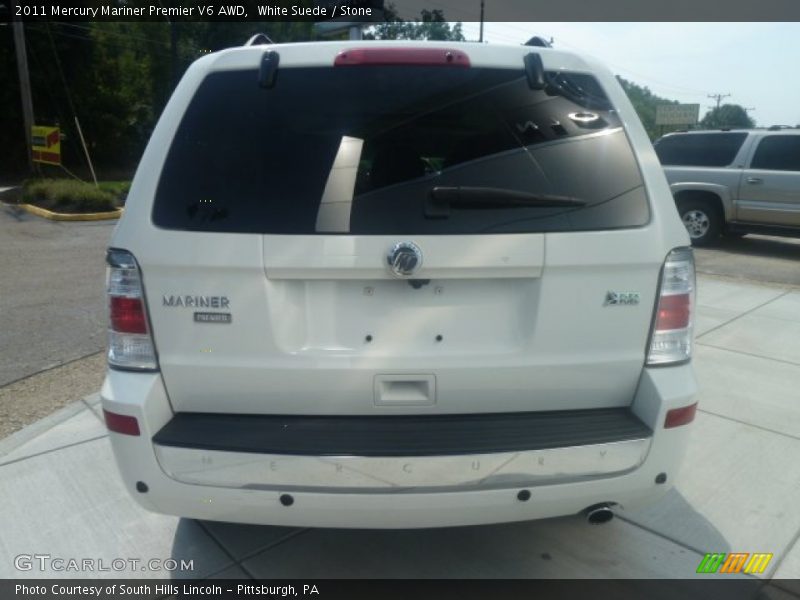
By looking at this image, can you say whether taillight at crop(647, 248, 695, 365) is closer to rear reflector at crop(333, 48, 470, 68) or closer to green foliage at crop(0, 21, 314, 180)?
rear reflector at crop(333, 48, 470, 68)

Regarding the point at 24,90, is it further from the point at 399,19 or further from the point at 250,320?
the point at 250,320

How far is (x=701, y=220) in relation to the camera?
11.4m

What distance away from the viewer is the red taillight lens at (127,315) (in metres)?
2.18

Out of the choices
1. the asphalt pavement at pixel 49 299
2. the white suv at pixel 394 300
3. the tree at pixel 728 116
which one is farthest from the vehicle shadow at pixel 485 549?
the tree at pixel 728 116

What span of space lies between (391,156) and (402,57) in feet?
1.17

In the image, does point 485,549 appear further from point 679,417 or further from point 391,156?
point 391,156

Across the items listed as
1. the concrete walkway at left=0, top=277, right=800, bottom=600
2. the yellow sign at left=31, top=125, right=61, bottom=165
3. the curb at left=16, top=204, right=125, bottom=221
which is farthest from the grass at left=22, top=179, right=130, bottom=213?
the concrete walkway at left=0, top=277, right=800, bottom=600

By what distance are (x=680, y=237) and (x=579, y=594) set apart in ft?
4.81

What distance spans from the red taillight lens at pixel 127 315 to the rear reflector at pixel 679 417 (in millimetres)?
1825

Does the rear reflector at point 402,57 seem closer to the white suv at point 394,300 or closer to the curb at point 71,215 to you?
the white suv at point 394,300

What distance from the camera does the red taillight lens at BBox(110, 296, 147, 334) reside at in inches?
85.9

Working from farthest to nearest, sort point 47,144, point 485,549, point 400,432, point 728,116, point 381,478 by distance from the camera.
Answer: point 728,116 < point 47,144 < point 485,549 < point 400,432 < point 381,478

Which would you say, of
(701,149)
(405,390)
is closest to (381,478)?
(405,390)

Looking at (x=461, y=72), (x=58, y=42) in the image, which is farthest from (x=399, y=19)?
(x=461, y=72)
